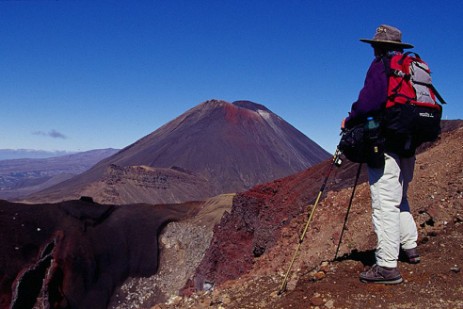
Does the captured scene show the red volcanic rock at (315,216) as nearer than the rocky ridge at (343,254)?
No

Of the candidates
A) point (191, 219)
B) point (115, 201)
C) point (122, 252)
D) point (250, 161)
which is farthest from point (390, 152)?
point (250, 161)

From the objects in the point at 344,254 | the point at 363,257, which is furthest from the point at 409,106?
the point at 344,254

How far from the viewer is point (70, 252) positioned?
562 inches

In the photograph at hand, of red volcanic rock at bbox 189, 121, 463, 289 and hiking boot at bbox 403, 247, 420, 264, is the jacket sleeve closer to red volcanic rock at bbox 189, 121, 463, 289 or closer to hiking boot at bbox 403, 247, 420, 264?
hiking boot at bbox 403, 247, 420, 264

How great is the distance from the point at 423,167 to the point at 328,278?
4175 millimetres

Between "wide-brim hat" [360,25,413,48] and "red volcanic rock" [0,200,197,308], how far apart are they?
41.6 feet

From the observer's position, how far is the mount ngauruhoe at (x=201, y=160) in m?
41.6

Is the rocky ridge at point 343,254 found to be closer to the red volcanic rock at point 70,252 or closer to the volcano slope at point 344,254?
the volcano slope at point 344,254

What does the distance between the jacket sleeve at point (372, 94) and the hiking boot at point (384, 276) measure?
119cm

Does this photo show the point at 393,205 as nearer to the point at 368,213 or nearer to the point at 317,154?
the point at 368,213

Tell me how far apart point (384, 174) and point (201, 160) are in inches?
2201

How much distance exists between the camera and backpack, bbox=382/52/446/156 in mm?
2996

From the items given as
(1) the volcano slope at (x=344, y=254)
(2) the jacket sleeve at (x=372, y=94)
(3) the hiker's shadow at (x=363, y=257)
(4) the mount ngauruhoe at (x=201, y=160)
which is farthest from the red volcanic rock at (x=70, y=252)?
(4) the mount ngauruhoe at (x=201, y=160)

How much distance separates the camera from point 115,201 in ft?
123
